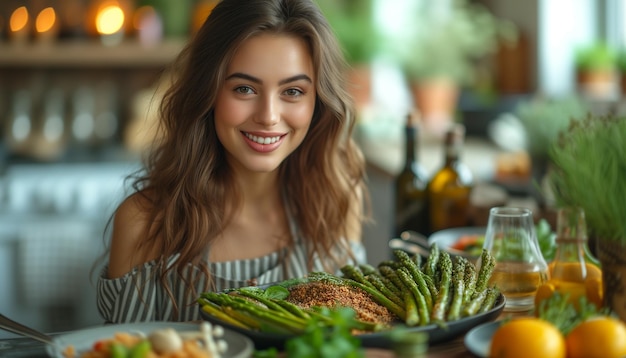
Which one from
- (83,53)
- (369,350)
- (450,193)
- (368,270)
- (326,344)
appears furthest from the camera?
(83,53)

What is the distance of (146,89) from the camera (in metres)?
4.61

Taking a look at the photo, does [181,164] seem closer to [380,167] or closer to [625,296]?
[625,296]

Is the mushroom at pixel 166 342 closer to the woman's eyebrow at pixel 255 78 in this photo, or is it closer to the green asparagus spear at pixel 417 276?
the green asparagus spear at pixel 417 276

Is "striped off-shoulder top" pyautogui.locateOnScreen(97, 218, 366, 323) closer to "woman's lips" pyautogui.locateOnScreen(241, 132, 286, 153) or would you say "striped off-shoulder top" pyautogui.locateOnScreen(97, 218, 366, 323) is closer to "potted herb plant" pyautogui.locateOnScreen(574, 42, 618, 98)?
"woman's lips" pyautogui.locateOnScreen(241, 132, 286, 153)

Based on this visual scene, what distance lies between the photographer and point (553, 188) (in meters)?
1.33

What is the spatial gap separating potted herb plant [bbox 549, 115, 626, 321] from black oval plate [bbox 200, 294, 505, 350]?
0.18 meters

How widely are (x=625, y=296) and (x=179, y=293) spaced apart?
92 centimetres

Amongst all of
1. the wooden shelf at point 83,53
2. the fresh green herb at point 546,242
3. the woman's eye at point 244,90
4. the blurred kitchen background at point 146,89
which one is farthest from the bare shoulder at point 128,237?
the wooden shelf at point 83,53

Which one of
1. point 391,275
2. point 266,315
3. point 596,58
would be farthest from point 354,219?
point 596,58

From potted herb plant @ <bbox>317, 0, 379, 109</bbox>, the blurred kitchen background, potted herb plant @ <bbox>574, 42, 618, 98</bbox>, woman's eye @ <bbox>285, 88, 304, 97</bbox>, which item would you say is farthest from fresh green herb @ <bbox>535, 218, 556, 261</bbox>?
potted herb plant @ <bbox>574, 42, 618, 98</bbox>

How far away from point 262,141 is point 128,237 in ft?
1.21

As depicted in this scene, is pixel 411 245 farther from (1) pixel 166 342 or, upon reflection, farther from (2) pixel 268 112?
(1) pixel 166 342

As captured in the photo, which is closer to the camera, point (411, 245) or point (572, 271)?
point (572, 271)

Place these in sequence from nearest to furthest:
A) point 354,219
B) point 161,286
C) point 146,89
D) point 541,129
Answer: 1. point 161,286
2. point 354,219
3. point 541,129
4. point 146,89
